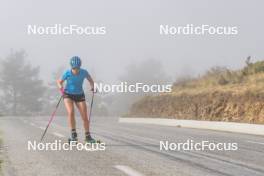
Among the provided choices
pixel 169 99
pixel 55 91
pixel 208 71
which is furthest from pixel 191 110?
pixel 55 91

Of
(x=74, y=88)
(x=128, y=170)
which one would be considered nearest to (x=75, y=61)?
(x=74, y=88)

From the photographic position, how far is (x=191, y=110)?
31797 mm

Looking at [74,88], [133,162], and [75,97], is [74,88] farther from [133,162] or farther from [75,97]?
[133,162]

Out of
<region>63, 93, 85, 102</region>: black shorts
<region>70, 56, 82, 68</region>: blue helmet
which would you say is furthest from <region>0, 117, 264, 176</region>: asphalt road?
<region>70, 56, 82, 68</region>: blue helmet

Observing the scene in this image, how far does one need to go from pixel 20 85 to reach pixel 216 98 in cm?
6462

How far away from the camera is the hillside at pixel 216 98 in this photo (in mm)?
25734

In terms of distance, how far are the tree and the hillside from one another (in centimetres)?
5084

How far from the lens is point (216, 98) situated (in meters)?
29.0

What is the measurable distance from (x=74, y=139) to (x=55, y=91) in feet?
342

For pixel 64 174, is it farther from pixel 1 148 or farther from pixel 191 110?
pixel 191 110

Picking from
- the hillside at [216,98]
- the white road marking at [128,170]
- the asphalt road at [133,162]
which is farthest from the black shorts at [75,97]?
the hillside at [216,98]

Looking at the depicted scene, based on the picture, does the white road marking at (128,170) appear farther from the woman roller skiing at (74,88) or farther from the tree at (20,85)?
the tree at (20,85)

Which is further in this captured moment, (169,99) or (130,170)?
(169,99)

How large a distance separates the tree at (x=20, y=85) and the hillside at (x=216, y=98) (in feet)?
167
